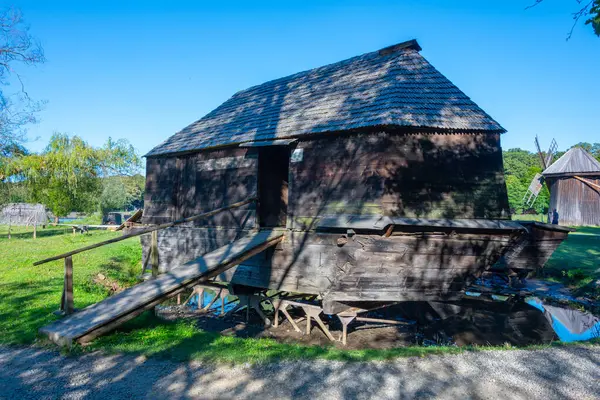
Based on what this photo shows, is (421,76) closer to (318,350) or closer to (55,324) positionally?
(318,350)

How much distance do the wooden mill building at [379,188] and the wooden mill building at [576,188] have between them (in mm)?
23185

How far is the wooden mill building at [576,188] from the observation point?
2581 cm

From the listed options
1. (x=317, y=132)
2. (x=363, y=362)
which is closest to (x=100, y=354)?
(x=363, y=362)

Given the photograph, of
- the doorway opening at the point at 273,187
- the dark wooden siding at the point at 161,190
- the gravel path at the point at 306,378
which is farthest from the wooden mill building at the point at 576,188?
the dark wooden siding at the point at 161,190

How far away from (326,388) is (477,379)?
200cm

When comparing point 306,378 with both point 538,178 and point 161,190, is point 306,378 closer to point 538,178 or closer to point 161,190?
point 161,190

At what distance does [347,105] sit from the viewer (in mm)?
9164

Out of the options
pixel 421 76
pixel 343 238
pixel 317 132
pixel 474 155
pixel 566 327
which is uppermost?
pixel 421 76

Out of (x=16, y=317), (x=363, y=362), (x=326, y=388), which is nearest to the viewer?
(x=326, y=388)

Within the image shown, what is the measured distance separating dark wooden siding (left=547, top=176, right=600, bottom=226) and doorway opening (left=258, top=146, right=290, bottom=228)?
82.3ft

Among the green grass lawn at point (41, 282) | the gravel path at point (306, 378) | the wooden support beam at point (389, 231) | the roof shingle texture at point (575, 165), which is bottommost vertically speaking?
the green grass lawn at point (41, 282)

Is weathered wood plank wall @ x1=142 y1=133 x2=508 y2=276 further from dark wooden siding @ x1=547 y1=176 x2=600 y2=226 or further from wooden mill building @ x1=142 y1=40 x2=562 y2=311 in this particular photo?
dark wooden siding @ x1=547 y1=176 x2=600 y2=226

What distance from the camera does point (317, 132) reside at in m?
8.63

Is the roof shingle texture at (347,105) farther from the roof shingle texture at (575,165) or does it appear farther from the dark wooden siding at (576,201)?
the dark wooden siding at (576,201)
